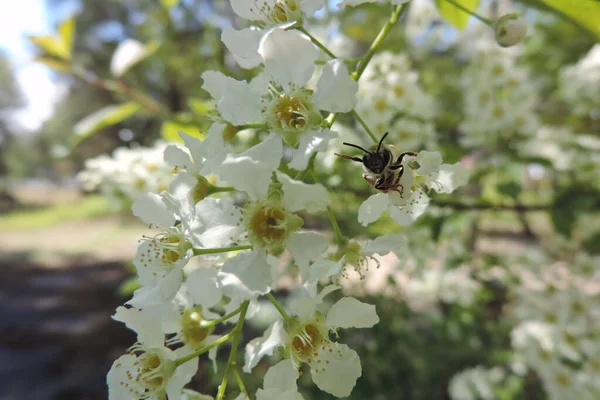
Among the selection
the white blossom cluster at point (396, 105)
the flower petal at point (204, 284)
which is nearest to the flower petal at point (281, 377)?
the flower petal at point (204, 284)

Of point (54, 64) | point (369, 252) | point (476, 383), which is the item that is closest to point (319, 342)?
point (369, 252)

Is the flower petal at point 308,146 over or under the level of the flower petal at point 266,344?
over

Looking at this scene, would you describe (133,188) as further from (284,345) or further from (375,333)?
(284,345)

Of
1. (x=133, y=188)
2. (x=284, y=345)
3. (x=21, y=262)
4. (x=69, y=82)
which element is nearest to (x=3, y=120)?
(x=69, y=82)

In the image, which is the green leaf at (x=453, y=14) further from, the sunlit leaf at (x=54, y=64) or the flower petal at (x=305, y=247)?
the sunlit leaf at (x=54, y=64)

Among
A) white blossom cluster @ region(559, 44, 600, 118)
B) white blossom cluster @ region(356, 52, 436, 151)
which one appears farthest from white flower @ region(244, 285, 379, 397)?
white blossom cluster @ region(559, 44, 600, 118)

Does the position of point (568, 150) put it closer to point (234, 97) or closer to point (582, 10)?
point (582, 10)
